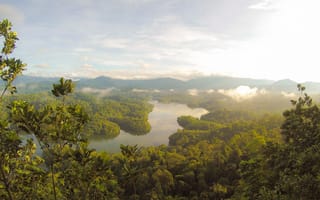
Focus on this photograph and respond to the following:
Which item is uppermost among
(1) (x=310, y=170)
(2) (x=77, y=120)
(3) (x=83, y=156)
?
(2) (x=77, y=120)

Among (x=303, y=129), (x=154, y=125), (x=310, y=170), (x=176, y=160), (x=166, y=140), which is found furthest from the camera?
(x=154, y=125)

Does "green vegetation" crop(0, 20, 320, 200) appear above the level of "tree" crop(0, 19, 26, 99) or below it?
below

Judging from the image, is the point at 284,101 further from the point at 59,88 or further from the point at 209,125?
the point at 59,88

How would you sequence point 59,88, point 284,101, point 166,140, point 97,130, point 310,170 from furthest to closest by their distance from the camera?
1. point 284,101
2. point 97,130
3. point 166,140
4. point 310,170
5. point 59,88

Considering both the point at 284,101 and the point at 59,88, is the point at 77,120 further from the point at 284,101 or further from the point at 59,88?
the point at 284,101

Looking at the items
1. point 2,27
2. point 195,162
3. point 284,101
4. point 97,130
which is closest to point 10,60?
point 2,27

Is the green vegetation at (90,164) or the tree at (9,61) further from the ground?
the tree at (9,61)

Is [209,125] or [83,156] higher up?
[83,156]

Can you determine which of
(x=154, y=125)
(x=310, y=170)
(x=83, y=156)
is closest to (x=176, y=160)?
(x=310, y=170)

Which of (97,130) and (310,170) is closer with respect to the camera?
(310,170)

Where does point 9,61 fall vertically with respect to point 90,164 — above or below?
above
